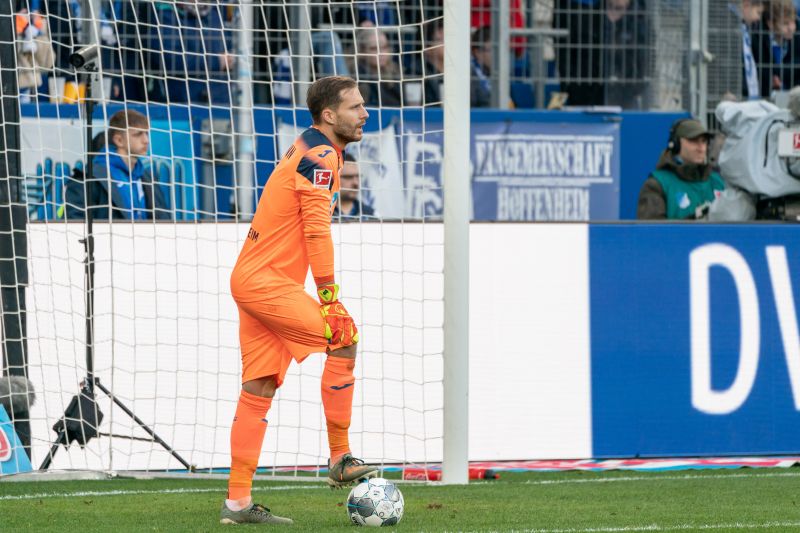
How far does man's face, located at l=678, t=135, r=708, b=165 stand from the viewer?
11445 millimetres

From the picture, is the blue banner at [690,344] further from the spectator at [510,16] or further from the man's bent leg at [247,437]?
the spectator at [510,16]

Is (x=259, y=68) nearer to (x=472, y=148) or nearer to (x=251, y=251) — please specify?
(x=472, y=148)

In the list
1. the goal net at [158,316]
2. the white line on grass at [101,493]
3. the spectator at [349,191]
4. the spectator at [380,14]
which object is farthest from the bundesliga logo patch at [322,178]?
the spectator at [380,14]

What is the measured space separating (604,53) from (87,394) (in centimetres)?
640

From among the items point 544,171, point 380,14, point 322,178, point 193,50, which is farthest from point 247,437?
point 380,14

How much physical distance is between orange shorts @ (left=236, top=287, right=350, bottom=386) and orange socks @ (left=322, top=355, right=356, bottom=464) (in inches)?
4.0

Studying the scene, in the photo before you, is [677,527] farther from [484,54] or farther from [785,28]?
[785,28]

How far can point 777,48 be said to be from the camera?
13.0m

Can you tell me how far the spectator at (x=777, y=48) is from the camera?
1287 centimetres

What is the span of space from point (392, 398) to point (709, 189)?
12.4 ft

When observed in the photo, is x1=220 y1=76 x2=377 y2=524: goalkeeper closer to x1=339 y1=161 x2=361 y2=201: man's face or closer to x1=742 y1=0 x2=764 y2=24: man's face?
x1=339 y1=161 x2=361 y2=201: man's face

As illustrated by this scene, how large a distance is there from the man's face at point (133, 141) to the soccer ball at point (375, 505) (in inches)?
151

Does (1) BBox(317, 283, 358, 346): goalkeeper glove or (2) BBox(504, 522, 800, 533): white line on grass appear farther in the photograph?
(1) BBox(317, 283, 358, 346): goalkeeper glove

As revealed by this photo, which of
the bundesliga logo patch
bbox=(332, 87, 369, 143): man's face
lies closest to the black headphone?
bbox=(332, 87, 369, 143): man's face
